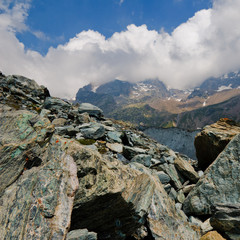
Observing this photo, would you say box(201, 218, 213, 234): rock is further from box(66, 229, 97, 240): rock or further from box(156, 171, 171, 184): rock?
box(66, 229, 97, 240): rock

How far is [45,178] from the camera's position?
5.42 metres

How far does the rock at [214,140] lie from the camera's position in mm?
14078

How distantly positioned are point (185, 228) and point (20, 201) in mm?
8424

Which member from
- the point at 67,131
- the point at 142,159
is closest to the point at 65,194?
the point at 142,159

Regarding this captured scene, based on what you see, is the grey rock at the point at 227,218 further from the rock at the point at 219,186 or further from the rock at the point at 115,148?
the rock at the point at 115,148

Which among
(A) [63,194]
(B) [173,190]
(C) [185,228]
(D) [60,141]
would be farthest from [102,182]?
(B) [173,190]

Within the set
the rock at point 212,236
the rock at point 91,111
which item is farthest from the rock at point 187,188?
the rock at point 91,111

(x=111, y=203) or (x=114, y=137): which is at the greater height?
(x=114, y=137)

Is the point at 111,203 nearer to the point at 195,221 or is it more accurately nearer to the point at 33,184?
the point at 33,184

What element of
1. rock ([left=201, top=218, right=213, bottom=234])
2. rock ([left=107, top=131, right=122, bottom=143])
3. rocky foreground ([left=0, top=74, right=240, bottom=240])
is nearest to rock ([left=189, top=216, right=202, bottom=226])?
rocky foreground ([left=0, top=74, right=240, bottom=240])

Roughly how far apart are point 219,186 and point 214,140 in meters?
6.06

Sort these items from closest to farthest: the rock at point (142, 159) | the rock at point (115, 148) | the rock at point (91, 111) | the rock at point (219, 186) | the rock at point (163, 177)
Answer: the rock at point (219, 186), the rock at point (163, 177), the rock at point (142, 159), the rock at point (115, 148), the rock at point (91, 111)

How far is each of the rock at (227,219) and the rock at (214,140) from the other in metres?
7.33

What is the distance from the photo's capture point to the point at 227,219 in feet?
24.9
